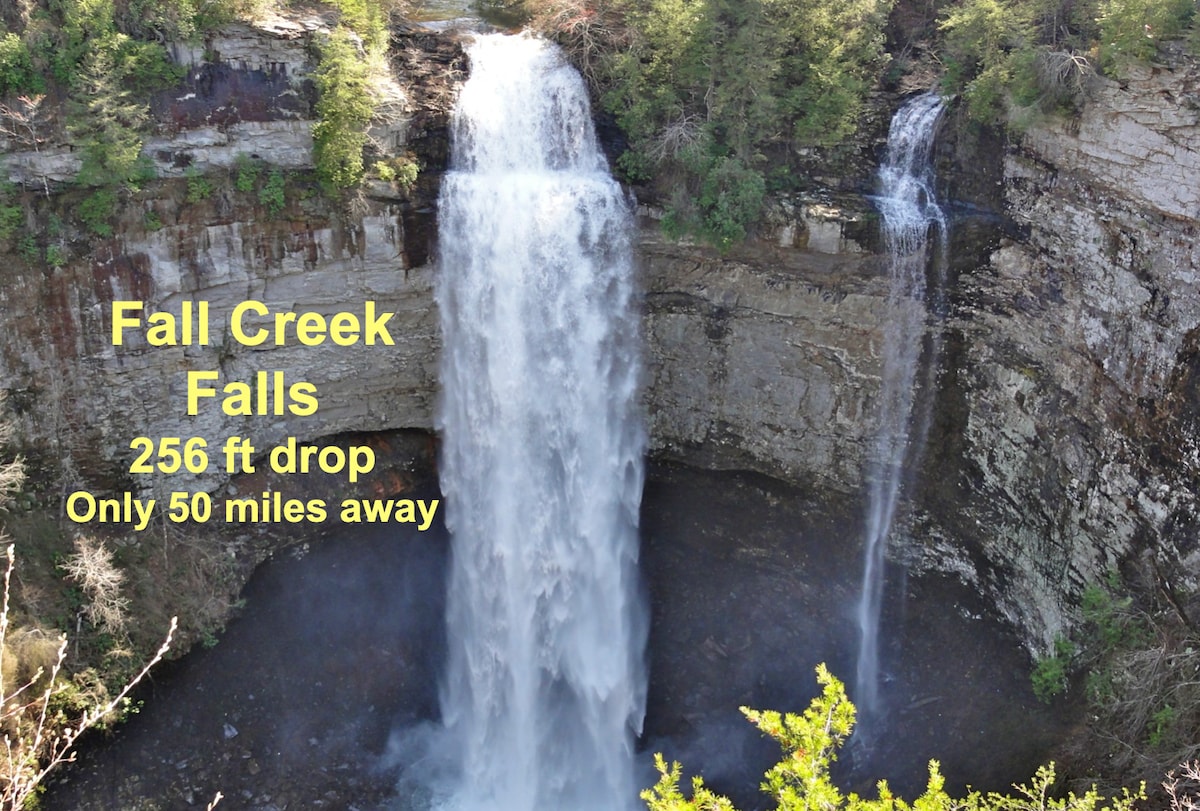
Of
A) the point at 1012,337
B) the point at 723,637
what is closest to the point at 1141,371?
the point at 1012,337

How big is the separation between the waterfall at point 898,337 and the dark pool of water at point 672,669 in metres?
0.30

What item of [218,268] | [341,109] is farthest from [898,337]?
[218,268]

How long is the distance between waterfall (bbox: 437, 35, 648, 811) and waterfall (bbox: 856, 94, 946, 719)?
13.4 ft

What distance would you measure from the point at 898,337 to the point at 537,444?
20.4ft

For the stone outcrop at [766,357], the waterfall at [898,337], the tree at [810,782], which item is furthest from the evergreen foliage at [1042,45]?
the tree at [810,782]

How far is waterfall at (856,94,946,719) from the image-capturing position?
14445 millimetres

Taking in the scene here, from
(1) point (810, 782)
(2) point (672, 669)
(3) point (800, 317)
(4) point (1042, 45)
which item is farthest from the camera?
(2) point (672, 669)

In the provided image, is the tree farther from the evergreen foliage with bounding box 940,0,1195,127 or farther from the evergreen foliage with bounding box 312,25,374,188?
the evergreen foliage with bounding box 312,25,374,188

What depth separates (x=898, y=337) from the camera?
15.1 metres

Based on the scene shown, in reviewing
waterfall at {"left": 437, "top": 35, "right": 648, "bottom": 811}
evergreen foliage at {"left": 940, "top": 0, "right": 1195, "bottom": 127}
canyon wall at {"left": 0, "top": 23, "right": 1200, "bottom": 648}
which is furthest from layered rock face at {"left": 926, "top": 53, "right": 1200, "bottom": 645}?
waterfall at {"left": 437, "top": 35, "right": 648, "bottom": 811}

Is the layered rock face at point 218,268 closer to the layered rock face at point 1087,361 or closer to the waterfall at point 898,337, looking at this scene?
the waterfall at point 898,337

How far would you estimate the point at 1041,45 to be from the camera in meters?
13.2

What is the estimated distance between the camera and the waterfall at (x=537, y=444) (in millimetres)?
14961

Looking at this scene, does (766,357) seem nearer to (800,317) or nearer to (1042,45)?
(800,317)
